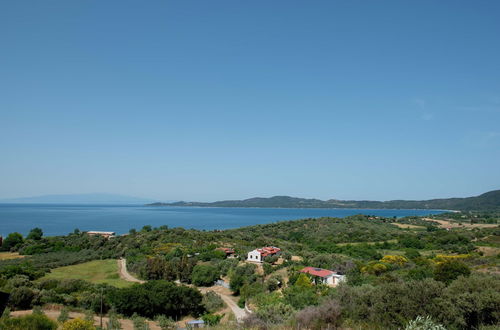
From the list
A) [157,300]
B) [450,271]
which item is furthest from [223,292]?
[450,271]

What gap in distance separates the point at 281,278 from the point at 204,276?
27.8 ft

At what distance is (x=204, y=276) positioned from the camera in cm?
3212

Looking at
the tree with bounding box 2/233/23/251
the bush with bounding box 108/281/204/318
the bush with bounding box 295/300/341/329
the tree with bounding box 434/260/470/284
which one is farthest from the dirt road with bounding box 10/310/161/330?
the tree with bounding box 2/233/23/251

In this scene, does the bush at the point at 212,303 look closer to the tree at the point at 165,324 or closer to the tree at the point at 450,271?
the tree at the point at 165,324

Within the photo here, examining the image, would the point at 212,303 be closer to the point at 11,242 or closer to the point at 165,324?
the point at 165,324

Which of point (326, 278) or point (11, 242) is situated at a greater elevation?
point (326, 278)

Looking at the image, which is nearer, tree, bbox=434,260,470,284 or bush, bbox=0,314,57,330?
bush, bbox=0,314,57,330

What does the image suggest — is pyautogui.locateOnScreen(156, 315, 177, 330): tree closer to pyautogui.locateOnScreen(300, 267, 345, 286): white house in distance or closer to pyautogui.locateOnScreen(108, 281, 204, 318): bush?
pyautogui.locateOnScreen(108, 281, 204, 318): bush

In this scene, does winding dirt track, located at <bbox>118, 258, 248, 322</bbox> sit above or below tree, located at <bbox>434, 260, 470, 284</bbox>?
below

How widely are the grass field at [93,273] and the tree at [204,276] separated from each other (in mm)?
6571

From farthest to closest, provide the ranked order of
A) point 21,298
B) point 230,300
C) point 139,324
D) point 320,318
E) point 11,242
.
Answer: point 11,242, point 230,300, point 21,298, point 139,324, point 320,318

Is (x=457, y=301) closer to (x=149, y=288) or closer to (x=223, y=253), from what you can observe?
(x=149, y=288)

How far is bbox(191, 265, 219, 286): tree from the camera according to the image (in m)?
31.9

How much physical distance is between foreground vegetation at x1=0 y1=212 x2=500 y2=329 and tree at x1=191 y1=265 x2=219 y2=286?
0.11 meters
